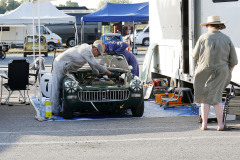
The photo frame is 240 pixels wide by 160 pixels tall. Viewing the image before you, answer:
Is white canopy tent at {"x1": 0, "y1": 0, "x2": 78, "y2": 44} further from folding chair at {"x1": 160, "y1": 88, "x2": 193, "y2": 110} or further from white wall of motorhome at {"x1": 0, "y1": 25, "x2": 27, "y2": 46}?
folding chair at {"x1": 160, "y1": 88, "x2": 193, "y2": 110}

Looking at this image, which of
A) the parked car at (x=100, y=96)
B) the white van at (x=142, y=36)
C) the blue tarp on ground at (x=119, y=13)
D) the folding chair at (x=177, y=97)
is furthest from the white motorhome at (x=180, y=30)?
the white van at (x=142, y=36)

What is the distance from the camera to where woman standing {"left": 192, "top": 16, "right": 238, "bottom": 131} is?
8.77 meters

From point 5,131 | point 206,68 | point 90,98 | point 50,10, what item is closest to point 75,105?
point 90,98

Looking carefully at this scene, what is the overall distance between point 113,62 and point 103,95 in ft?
5.76

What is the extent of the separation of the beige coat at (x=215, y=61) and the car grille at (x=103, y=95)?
2.03 meters

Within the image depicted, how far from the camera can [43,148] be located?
25.1 ft

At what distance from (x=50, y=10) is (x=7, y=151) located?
2076 cm

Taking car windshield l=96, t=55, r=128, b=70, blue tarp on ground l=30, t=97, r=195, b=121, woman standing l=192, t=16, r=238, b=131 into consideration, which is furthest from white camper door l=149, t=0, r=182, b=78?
woman standing l=192, t=16, r=238, b=131

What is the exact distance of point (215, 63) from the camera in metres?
8.79

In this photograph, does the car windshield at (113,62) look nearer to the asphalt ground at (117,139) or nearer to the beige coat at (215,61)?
the asphalt ground at (117,139)

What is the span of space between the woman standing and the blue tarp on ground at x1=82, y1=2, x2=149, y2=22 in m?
18.6

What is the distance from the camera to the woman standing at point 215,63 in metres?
8.77

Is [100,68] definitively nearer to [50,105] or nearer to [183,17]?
[50,105]

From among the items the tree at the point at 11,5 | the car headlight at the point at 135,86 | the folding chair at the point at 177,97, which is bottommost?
the folding chair at the point at 177,97
